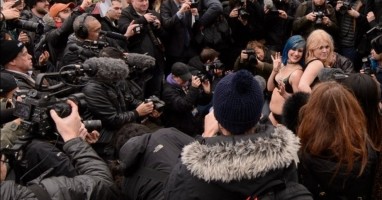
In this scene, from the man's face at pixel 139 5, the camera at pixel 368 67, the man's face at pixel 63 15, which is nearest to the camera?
the camera at pixel 368 67

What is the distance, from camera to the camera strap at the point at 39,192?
2248mm

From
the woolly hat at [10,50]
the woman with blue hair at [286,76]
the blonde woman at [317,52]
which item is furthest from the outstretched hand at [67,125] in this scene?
the blonde woman at [317,52]

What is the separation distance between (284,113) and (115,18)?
3.43 meters

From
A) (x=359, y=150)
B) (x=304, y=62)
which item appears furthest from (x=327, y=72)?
(x=359, y=150)

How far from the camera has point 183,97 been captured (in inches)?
225

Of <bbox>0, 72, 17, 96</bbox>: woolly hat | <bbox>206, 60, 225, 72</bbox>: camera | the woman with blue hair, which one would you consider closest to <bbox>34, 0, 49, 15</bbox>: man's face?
<bbox>206, 60, 225, 72</bbox>: camera

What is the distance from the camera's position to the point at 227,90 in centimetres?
229

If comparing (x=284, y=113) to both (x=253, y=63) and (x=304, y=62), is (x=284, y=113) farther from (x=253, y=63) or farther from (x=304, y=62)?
(x=253, y=63)

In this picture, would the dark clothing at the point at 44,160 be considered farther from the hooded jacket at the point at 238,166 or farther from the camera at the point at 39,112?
the hooded jacket at the point at 238,166

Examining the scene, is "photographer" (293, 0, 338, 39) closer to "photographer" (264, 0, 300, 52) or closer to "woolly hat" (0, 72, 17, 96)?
"photographer" (264, 0, 300, 52)

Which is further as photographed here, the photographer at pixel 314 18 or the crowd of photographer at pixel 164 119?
the photographer at pixel 314 18

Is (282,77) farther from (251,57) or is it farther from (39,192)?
(39,192)

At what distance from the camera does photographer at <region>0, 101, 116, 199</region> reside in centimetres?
222

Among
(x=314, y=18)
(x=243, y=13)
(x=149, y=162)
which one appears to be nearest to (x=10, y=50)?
(x=149, y=162)
